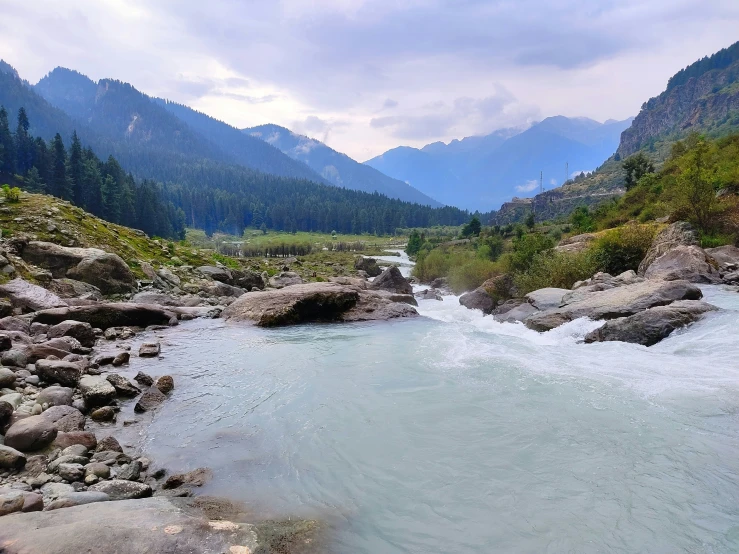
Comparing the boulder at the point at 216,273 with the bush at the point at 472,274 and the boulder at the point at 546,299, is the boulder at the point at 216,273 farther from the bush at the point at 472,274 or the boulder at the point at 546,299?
the bush at the point at 472,274

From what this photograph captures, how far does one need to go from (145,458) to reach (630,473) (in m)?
9.51

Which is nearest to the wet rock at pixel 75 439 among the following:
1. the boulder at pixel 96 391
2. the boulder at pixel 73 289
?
the boulder at pixel 96 391

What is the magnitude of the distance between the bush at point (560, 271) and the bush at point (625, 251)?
0.98m

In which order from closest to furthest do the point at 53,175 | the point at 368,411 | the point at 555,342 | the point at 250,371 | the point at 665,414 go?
the point at 665,414, the point at 368,411, the point at 250,371, the point at 555,342, the point at 53,175

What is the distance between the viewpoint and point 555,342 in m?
20.6

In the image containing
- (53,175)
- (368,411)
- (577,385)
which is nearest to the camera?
(368,411)

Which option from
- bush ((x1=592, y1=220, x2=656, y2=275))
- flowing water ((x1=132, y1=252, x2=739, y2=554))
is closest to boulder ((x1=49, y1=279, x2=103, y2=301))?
flowing water ((x1=132, y1=252, x2=739, y2=554))

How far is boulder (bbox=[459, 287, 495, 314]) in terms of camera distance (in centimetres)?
3672

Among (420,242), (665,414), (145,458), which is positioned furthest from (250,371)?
(420,242)

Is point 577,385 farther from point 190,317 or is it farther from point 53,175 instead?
point 53,175

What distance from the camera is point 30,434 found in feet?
26.9

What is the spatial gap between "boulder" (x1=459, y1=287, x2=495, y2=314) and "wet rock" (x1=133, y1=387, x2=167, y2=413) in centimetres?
2832

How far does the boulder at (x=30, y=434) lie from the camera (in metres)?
8.09

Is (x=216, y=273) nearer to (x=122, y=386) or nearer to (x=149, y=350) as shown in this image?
(x=149, y=350)
